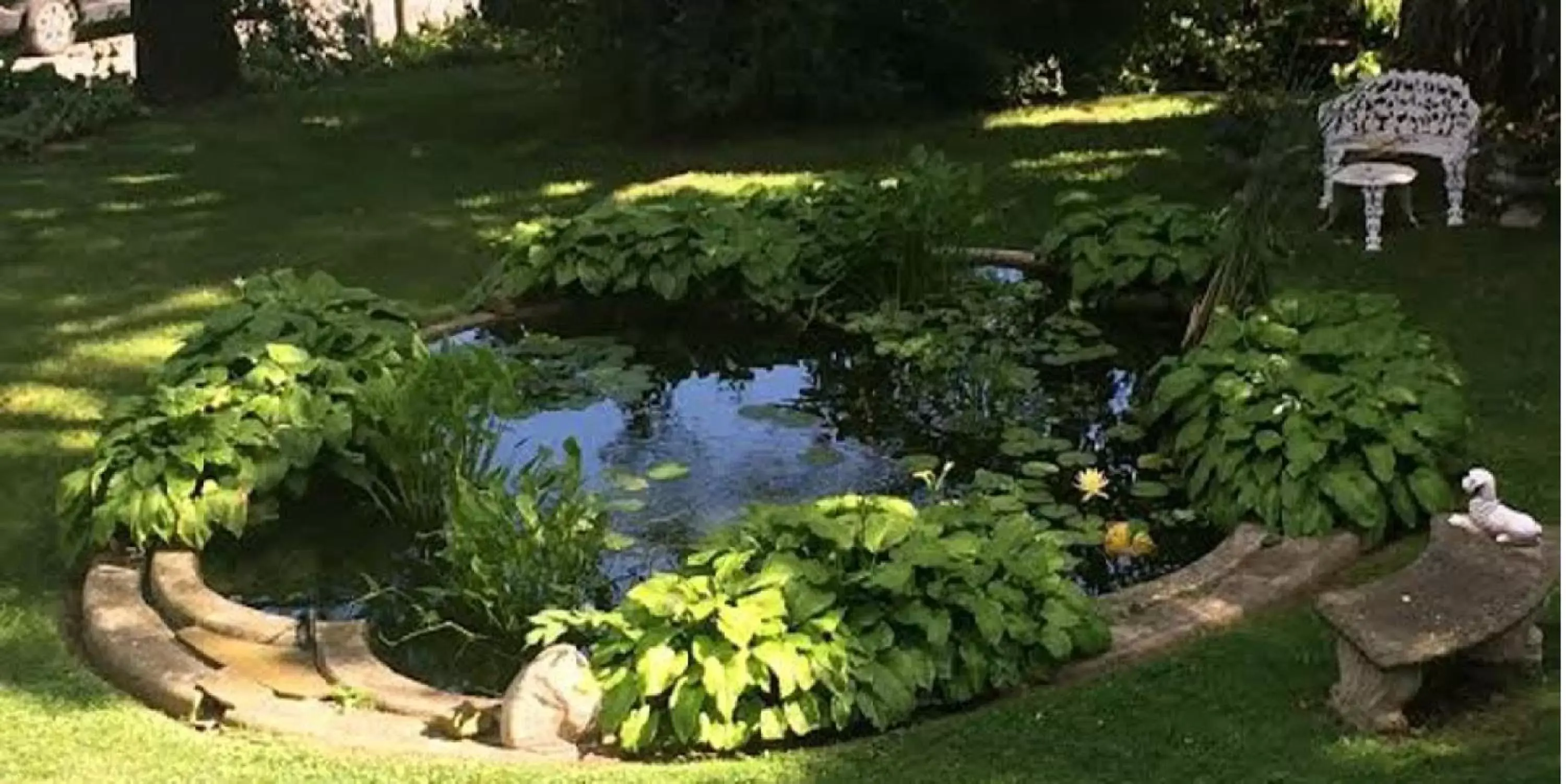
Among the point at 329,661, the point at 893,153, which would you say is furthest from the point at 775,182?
the point at 329,661

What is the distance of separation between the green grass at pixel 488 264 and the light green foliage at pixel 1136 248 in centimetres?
55

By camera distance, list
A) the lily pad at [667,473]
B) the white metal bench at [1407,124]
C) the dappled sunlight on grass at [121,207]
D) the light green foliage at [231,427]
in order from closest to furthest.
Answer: the light green foliage at [231,427], the lily pad at [667,473], the white metal bench at [1407,124], the dappled sunlight on grass at [121,207]

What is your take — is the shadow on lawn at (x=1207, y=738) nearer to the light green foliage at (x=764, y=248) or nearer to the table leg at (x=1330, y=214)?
the light green foliage at (x=764, y=248)

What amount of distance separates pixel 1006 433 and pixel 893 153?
16.5 feet

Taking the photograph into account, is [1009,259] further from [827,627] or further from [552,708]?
[552,708]

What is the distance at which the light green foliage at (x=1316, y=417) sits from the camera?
17.9 feet

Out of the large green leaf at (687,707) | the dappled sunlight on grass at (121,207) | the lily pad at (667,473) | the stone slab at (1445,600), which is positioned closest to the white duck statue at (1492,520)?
the stone slab at (1445,600)

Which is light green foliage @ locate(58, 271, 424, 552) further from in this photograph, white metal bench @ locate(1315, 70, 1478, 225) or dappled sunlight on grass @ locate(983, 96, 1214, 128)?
dappled sunlight on grass @ locate(983, 96, 1214, 128)

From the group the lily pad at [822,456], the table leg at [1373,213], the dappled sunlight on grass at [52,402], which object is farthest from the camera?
the table leg at [1373,213]

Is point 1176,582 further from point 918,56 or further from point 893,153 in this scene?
point 918,56

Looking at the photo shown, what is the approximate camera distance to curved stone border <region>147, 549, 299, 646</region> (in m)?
5.20

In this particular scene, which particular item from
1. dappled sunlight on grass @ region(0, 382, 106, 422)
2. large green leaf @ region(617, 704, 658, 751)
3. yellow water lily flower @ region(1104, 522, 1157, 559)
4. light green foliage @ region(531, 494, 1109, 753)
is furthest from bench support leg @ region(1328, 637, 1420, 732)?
dappled sunlight on grass @ region(0, 382, 106, 422)

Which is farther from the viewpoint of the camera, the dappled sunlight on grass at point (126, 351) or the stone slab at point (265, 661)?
the dappled sunlight on grass at point (126, 351)

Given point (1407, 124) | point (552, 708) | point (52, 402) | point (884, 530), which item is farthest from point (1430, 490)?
point (52, 402)
